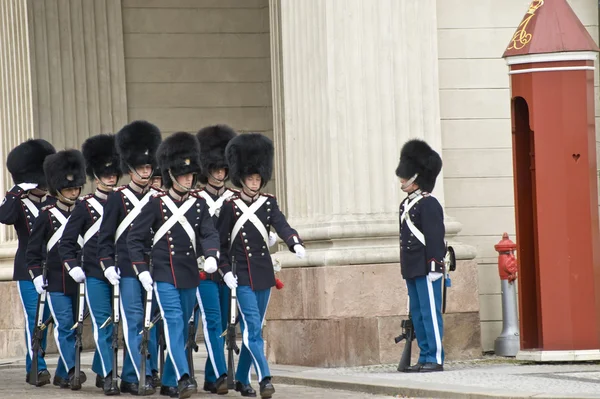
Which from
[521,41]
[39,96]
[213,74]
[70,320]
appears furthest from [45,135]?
[521,41]

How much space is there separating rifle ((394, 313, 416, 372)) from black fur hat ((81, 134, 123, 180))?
7.86 ft

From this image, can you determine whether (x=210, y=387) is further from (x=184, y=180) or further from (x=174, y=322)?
(x=184, y=180)

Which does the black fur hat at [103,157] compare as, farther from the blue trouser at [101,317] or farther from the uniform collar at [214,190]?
the blue trouser at [101,317]

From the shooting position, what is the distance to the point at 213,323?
11.6 m

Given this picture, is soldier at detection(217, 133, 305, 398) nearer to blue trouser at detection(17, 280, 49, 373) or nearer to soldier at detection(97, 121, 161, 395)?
soldier at detection(97, 121, 161, 395)

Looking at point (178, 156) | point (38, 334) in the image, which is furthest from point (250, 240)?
point (38, 334)

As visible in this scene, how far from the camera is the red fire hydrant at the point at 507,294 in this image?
13.6 m

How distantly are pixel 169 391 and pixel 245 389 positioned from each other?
52 cm

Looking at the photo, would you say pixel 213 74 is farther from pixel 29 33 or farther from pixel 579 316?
pixel 579 316

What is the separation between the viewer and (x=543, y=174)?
1245 centimetres

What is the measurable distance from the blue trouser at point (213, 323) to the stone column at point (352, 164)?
5.14 ft

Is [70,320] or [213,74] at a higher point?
[213,74]

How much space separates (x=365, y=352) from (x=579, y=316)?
173 centimetres

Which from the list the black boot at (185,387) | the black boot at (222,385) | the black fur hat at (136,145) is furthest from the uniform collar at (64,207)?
the black boot at (185,387)
